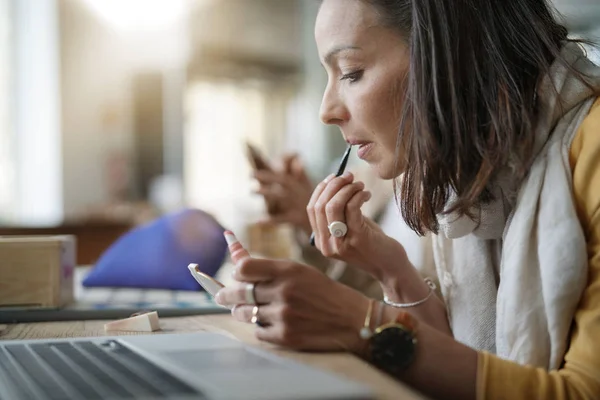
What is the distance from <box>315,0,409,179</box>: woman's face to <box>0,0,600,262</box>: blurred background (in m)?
2.62

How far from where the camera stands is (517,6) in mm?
937

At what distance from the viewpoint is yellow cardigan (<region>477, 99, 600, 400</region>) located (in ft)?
2.31

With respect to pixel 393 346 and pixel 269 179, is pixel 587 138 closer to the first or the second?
pixel 393 346

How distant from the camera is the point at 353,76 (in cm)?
103

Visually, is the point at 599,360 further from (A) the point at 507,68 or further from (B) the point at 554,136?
(A) the point at 507,68

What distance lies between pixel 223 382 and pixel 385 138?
601 millimetres

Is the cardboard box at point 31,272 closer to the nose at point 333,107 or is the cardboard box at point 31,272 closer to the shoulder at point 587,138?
the nose at point 333,107

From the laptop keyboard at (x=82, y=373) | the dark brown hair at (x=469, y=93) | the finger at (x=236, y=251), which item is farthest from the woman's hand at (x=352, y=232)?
the laptop keyboard at (x=82, y=373)

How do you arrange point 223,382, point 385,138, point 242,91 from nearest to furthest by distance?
point 223,382
point 385,138
point 242,91

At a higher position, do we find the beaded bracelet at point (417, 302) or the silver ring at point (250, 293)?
the silver ring at point (250, 293)

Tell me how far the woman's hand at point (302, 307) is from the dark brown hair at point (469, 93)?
0.26m

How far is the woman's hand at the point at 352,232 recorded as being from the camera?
3.38ft

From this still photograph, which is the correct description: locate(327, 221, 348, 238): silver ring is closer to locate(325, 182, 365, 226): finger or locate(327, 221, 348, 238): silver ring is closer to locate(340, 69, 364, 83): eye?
locate(325, 182, 365, 226): finger

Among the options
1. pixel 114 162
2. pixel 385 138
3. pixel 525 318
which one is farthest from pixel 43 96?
pixel 525 318
